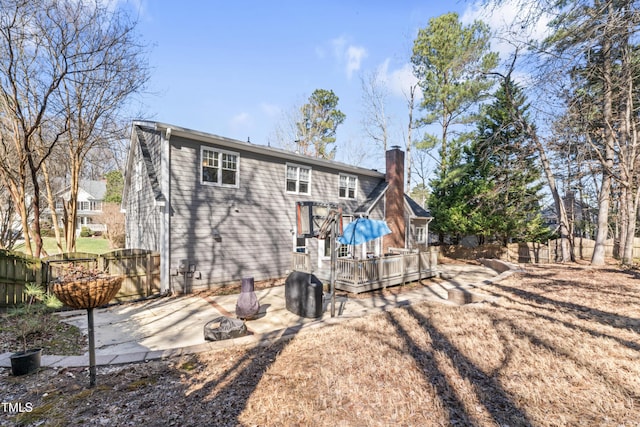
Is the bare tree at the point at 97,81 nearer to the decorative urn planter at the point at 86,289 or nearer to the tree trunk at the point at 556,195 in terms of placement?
the decorative urn planter at the point at 86,289

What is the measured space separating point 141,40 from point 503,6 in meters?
11.9

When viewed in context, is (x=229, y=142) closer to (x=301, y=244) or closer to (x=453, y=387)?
(x=301, y=244)

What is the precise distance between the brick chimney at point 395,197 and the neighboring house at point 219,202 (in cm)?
132

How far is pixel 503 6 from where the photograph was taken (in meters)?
6.50

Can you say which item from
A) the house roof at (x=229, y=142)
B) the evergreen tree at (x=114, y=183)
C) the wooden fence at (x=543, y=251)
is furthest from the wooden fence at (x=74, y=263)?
the evergreen tree at (x=114, y=183)

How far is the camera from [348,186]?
14531 millimetres

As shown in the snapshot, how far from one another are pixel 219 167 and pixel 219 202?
128 centimetres

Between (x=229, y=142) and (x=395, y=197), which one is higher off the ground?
(x=229, y=142)

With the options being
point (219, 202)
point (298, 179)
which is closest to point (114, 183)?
point (219, 202)

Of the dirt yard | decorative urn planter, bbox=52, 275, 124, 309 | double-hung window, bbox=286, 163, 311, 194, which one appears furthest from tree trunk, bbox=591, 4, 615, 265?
decorative urn planter, bbox=52, 275, 124, 309

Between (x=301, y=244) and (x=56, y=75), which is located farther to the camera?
(x=301, y=244)

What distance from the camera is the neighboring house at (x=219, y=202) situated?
917 centimetres

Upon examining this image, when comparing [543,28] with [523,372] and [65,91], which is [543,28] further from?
[65,91]

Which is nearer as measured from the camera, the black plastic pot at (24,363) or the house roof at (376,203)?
the black plastic pot at (24,363)
